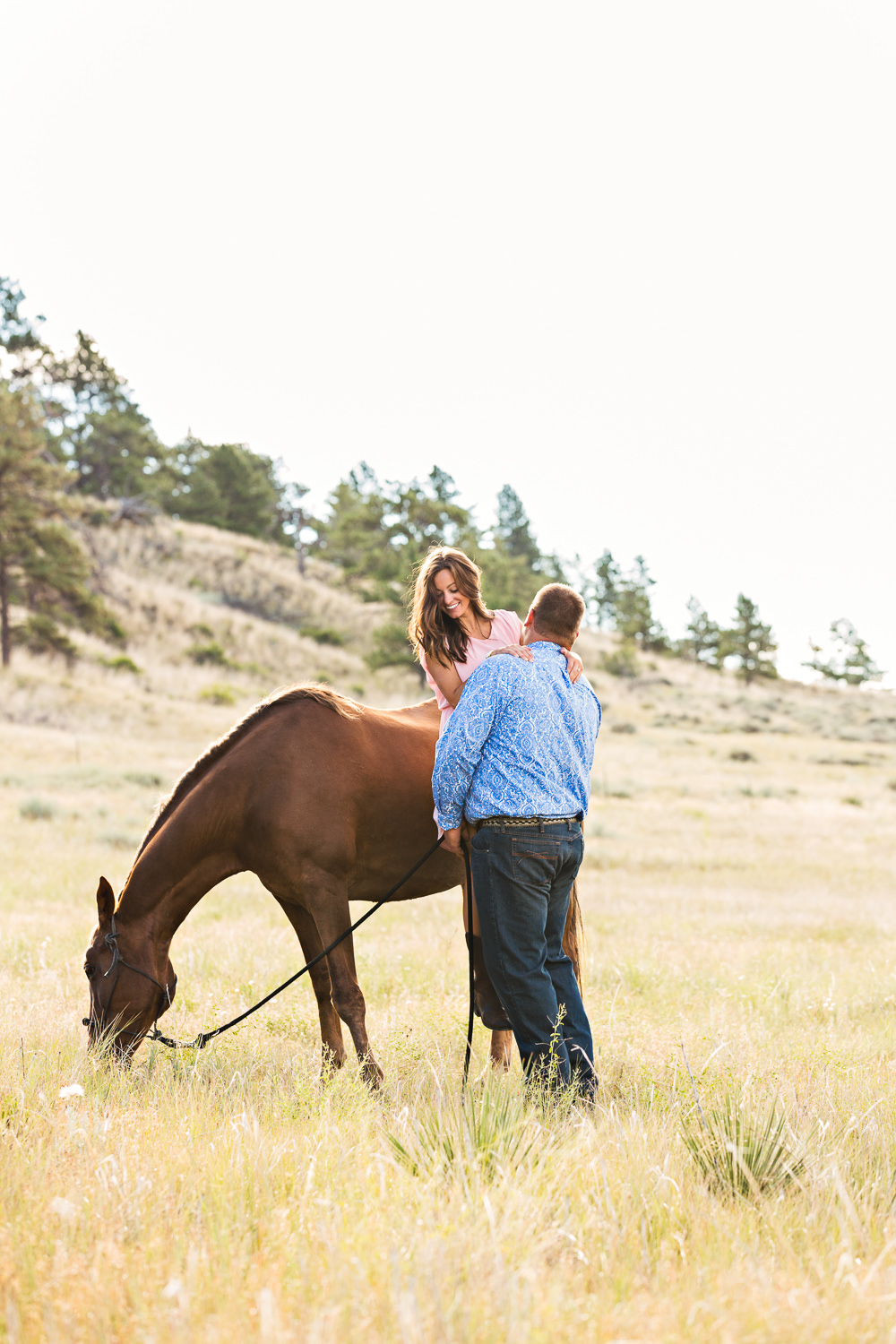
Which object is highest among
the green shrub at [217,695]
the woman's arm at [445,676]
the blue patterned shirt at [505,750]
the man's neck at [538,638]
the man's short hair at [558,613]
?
the man's short hair at [558,613]

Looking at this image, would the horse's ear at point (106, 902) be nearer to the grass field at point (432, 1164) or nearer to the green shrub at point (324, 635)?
the grass field at point (432, 1164)

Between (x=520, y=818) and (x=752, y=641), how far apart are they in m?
74.4

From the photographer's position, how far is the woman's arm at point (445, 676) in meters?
4.70

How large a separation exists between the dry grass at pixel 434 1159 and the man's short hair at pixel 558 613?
1849 millimetres

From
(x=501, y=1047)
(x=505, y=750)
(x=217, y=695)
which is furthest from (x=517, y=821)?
(x=217, y=695)

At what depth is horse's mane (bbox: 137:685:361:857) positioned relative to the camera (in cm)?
498

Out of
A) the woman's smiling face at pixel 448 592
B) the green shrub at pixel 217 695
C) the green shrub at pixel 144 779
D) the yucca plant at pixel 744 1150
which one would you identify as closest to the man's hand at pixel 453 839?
the woman's smiling face at pixel 448 592

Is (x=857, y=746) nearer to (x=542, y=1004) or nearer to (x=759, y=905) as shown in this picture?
(x=759, y=905)

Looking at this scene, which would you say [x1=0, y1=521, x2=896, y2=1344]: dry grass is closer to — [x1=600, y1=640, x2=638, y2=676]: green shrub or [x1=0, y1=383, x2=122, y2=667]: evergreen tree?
[x1=0, y1=383, x2=122, y2=667]: evergreen tree

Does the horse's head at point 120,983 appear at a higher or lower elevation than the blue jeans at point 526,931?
lower

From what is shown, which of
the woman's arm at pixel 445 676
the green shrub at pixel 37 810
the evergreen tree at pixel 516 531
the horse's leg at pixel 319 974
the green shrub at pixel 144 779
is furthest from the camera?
the evergreen tree at pixel 516 531

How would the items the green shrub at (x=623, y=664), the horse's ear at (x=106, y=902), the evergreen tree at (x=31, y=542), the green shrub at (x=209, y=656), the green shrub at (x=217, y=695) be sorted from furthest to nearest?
the green shrub at (x=623, y=664), the green shrub at (x=209, y=656), the green shrub at (x=217, y=695), the evergreen tree at (x=31, y=542), the horse's ear at (x=106, y=902)

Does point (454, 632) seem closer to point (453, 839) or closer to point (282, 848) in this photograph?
point (453, 839)

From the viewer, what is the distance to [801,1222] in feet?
8.87
